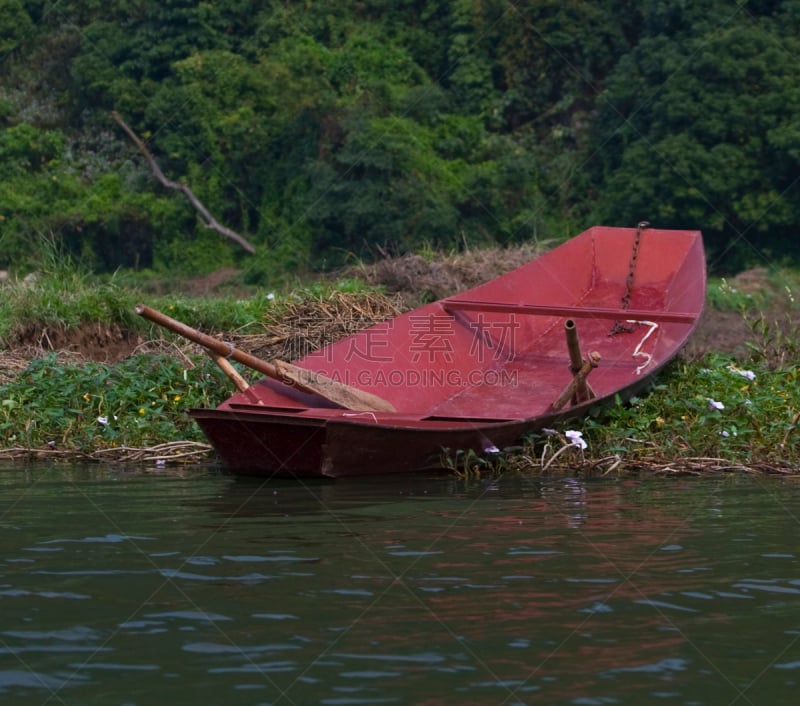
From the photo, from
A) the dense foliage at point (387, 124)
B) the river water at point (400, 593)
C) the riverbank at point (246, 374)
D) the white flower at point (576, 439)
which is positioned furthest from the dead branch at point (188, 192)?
the river water at point (400, 593)

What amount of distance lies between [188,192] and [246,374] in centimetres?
1227

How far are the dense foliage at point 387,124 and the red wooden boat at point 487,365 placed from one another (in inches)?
306

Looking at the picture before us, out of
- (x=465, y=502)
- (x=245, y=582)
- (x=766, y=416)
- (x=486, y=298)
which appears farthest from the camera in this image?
(x=486, y=298)

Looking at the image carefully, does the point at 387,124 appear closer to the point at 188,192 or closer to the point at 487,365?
→ the point at 188,192

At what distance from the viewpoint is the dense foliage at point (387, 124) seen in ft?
58.9

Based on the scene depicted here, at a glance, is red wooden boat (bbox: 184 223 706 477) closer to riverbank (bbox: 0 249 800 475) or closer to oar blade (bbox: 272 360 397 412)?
oar blade (bbox: 272 360 397 412)

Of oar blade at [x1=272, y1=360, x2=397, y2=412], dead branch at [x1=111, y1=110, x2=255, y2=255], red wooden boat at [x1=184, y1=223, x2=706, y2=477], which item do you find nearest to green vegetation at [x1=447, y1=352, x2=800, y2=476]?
red wooden boat at [x1=184, y1=223, x2=706, y2=477]

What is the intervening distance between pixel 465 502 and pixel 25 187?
52.1 ft

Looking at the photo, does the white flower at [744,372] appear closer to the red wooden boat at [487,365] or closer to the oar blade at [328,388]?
the red wooden boat at [487,365]

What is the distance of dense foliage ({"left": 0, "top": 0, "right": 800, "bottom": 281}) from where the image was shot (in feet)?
58.9

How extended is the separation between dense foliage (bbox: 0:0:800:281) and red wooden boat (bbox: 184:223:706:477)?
7.77 metres

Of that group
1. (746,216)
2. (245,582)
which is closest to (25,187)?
(746,216)

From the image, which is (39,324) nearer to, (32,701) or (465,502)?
(465,502)

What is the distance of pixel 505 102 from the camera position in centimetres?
2103
